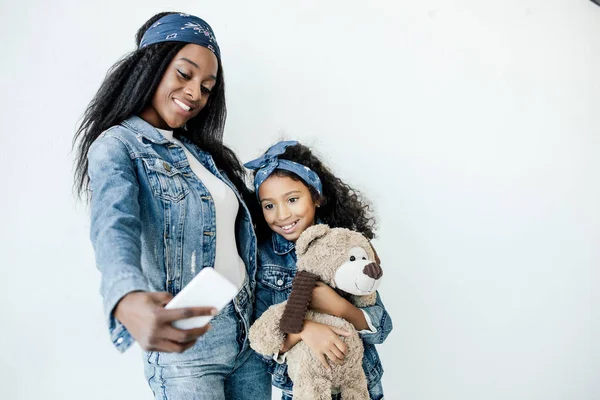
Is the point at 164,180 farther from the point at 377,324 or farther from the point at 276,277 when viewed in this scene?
the point at 377,324

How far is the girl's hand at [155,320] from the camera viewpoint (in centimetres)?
76

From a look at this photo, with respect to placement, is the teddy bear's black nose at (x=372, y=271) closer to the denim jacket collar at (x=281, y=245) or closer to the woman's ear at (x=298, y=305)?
the woman's ear at (x=298, y=305)

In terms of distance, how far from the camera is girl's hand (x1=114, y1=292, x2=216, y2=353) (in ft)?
2.48

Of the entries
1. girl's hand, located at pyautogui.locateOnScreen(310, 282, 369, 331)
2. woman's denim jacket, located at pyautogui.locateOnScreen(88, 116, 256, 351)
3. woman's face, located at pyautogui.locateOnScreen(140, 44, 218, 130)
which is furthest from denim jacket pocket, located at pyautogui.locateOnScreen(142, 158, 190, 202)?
girl's hand, located at pyautogui.locateOnScreen(310, 282, 369, 331)

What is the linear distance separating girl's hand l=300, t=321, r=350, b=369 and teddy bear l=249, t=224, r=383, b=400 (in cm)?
2

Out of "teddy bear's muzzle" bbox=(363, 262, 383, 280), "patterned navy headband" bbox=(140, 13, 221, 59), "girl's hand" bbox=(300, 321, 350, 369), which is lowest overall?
"girl's hand" bbox=(300, 321, 350, 369)

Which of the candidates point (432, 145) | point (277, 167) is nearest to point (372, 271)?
point (277, 167)

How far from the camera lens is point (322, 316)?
124 centimetres

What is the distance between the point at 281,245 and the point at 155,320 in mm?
688

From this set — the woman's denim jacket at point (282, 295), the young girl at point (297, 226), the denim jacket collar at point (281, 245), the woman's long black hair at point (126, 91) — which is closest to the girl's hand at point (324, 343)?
the young girl at point (297, 226)

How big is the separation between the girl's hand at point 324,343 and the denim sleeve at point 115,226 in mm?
451

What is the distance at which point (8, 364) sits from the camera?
4.93ft

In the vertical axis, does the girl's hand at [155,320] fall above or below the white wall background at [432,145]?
below

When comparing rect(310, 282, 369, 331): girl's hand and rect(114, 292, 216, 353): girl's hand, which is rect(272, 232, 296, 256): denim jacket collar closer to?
rect(310, 282, 369, 331): girl's hand
